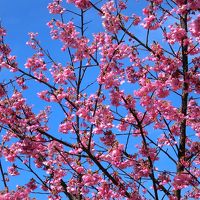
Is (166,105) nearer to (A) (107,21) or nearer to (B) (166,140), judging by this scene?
(B) (166,140)

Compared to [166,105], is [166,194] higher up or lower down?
lower down

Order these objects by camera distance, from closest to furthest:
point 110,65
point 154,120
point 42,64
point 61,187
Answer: point 110,65, point 154,120, point 61,187, point 42,64

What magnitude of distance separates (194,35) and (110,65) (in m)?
2.02

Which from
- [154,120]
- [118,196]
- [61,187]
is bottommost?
[118,196]

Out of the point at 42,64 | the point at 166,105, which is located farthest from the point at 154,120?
the point at 42,64

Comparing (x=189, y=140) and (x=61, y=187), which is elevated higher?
(x=189, y=140)

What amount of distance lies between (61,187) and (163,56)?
12.9ft

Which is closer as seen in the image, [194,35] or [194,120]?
[194,35]

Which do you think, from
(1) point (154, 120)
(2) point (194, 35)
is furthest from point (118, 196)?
(2) point (194, 35)

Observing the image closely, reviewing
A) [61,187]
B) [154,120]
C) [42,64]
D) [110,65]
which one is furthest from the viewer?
[42,64]

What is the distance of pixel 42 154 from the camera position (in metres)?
11.5

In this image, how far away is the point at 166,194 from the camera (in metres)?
9.72

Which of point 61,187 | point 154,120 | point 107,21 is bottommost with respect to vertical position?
point 61,187

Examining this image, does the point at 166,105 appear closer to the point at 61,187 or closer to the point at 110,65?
the point at 110,65
